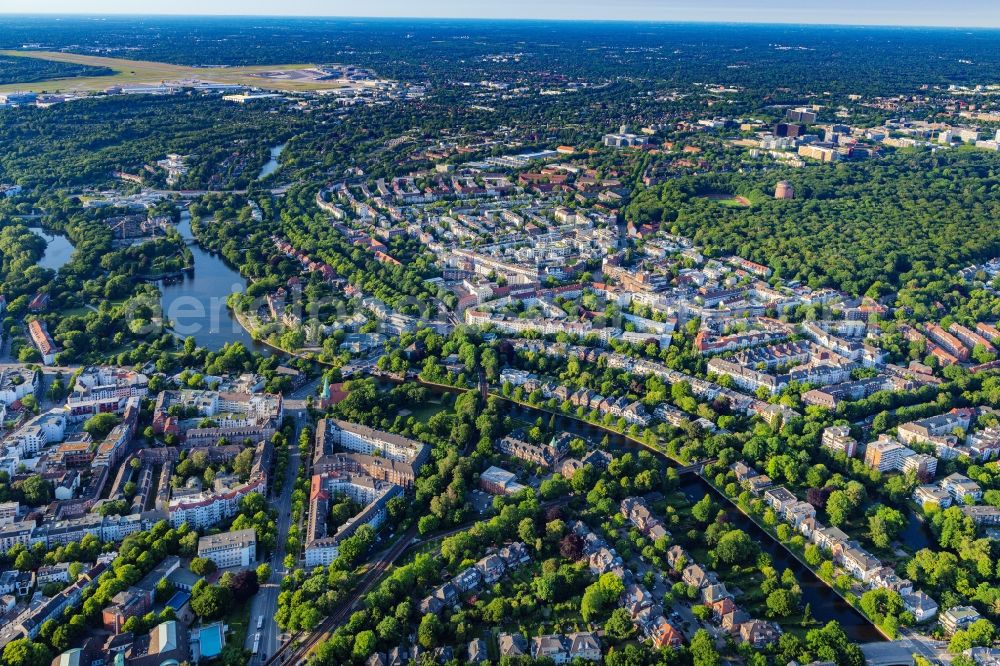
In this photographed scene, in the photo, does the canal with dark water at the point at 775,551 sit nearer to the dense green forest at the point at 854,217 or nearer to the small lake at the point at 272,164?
the dense green forest at the point at 854,217

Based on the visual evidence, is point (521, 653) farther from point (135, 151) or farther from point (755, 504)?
point (135, 151)

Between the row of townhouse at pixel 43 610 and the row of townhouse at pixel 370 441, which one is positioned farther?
the row of townhouse at pixel 370 441

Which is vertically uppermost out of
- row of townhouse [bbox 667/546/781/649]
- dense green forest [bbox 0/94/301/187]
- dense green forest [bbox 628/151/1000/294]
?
dense green forest [bbox 0/94/301/187]

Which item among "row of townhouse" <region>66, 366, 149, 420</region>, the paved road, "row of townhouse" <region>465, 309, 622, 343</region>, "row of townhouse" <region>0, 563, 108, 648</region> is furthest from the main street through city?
"row of townhouse" <region>465, 309, 622, 343</region>

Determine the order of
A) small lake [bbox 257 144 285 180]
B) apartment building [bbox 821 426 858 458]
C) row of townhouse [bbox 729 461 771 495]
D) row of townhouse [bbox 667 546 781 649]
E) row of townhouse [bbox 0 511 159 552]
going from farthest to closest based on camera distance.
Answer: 1. small lake [bbox 257 144 285 180]
2. apartment building [bbox 821 426 858 458]
3. row of townhouse [bbox 729 461 771 495]
4. row of townhouse [bbox 0 511 159 552]
5. row of townhouse [bbox 667 546 781 649]

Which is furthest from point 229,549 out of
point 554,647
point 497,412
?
point 497,412

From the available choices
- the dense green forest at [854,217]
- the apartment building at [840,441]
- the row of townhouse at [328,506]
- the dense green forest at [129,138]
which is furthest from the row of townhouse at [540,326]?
the dense green forest at [129,138]

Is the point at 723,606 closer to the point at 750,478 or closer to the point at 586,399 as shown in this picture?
the point at 750,478

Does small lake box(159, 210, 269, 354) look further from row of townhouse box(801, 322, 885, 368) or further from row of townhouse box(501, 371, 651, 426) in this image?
row of townhouse box(801, 322, 885, 368)
